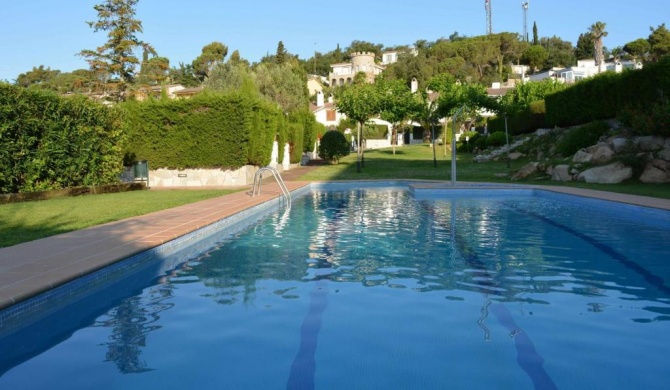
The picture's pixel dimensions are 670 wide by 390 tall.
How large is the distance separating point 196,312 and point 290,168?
30.2m

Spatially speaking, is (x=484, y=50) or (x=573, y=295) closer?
(x=573, y=295)

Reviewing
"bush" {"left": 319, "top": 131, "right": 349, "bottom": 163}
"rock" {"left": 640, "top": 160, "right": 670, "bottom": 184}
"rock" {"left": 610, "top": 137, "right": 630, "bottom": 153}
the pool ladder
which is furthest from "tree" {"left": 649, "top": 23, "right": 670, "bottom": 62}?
the pool ladder

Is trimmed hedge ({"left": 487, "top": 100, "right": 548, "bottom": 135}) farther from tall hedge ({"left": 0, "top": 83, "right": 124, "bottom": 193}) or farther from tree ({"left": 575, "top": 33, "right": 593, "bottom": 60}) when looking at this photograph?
tree ({"left": 575, "top": 33, "right": 593, "bottom": 60})

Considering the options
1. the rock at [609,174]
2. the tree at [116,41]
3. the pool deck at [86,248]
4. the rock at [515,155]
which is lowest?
the pool deck at [86,248]

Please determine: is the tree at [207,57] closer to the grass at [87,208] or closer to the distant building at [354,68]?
the distant building at [354,68]

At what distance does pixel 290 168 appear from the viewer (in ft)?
118

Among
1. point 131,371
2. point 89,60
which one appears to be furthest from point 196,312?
point 89,60

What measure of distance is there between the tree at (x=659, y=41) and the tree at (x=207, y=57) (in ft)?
204

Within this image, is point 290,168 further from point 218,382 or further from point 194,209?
point 218,382

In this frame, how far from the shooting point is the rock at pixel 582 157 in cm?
2272

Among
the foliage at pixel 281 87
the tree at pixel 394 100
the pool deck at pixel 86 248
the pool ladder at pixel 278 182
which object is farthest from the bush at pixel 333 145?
the pool deck at pixel 86 248

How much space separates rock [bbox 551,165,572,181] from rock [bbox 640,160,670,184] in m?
3.04

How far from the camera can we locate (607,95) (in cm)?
2562

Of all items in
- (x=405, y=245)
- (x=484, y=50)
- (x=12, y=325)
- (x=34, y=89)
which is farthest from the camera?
(x=484, y=50)
